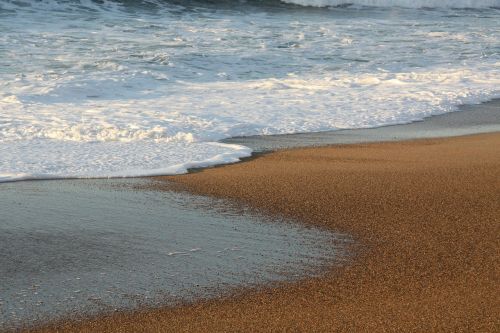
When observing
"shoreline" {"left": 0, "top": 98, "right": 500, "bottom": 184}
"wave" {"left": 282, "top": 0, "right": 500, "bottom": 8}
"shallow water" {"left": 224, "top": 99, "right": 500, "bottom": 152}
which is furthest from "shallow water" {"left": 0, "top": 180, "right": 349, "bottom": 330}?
"wave" {"left": 282, "top": 0, "right": 500, "bottom": 8}

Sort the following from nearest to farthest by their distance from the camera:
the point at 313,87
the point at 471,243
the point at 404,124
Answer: the point at 471,243 < the point at 404,124 < the point at 313,87

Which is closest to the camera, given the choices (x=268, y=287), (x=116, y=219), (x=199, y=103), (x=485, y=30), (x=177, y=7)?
(x=268, y=287)

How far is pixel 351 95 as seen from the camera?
9.16 m

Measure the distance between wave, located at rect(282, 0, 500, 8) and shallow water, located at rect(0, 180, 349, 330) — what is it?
18.7m

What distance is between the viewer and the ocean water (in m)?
6.10

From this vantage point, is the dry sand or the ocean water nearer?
the dry sand

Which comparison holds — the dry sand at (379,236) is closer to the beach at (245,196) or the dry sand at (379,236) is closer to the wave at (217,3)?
the beach at (245,196)

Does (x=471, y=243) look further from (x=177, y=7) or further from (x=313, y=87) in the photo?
(x=177, y=7)

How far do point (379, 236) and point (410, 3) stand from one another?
21295 millimetres

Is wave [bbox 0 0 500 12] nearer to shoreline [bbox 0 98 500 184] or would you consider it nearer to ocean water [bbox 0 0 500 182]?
ocean water [bbox 0 0 500 182]

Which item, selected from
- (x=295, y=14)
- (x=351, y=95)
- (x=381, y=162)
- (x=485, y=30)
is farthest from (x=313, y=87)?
(x=295, y=14)

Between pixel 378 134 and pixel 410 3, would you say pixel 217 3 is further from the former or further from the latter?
pixel 378 134

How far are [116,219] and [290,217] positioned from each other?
0.89m

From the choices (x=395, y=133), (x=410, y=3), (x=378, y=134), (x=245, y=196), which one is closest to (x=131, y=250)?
(x=245, y=196)
